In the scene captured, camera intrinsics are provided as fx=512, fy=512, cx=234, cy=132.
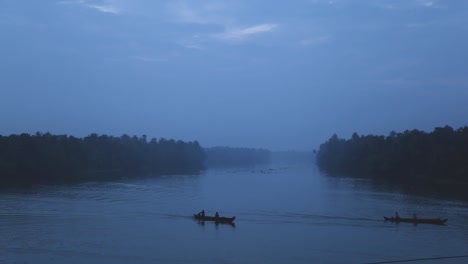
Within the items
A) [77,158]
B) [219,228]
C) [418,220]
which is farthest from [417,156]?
[219,228]

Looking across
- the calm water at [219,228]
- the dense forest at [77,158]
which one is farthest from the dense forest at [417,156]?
the dense forest at [77,158]

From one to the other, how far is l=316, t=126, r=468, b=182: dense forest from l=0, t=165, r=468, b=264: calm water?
66.8 ft

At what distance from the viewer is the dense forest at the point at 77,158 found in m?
61.4

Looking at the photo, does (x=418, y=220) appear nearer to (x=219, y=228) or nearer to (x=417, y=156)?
(x=219, y=228)

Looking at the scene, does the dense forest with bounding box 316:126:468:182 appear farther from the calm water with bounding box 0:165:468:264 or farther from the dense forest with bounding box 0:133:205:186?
the dense forest with bounding box 0:133:205:186

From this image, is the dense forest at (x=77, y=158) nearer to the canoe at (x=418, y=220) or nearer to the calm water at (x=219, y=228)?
the calm water at (x=219, y=228)

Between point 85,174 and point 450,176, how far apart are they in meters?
49.2

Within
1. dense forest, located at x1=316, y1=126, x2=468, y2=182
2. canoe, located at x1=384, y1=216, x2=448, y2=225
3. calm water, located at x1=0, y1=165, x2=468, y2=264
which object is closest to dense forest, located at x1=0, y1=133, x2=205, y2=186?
calm water, located at x1=0, y1=165, x2=468, y2=264

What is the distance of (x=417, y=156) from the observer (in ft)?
242

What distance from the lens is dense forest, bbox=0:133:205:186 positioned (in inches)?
2419

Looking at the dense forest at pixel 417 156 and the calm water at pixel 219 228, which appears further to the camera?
the dense forest at pixel 417 156

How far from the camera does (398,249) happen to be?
2545 cm

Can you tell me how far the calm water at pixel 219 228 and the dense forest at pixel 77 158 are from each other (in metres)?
15.0

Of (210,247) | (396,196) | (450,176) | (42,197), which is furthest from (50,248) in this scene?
(450,176)
